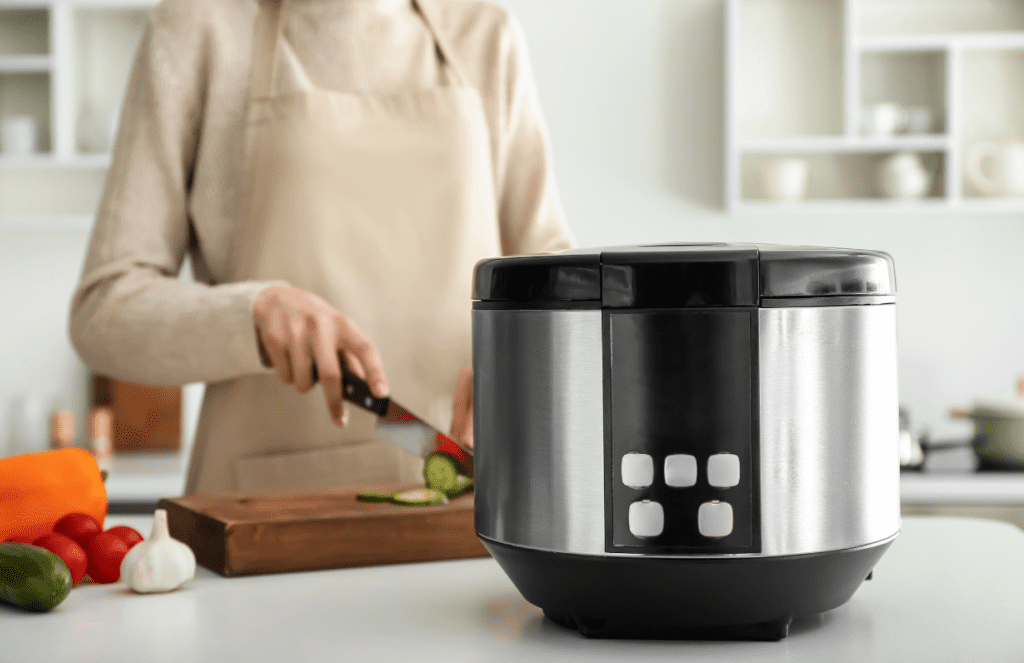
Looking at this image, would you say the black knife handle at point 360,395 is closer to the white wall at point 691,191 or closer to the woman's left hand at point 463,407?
the woman's left hand at point 463,407

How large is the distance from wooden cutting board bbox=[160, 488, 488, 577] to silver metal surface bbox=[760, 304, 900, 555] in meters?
0.32

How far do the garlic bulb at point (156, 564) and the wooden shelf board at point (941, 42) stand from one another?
256 centimetres

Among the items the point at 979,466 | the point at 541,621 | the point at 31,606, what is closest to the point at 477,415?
the point at 541,621

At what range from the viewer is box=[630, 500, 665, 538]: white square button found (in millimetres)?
521

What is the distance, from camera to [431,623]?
0.61 metres

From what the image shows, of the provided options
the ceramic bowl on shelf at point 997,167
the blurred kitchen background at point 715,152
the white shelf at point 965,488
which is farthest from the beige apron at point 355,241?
the ceramic bowl on shelf at point 997,167

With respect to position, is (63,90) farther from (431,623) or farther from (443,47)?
(431,623)

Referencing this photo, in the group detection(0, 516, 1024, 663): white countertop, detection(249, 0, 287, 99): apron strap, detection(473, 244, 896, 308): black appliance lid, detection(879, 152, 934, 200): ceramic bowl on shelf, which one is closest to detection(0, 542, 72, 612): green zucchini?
detection(0, 516, 1024, 663): white countertop

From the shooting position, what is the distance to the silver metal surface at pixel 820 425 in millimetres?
517

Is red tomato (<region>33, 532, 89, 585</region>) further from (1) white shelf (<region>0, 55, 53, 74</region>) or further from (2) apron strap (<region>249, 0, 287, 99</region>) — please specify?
(1) white shelf (<region>0, 55, 53, 74</region>)

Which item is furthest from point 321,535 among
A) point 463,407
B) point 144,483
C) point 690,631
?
point 144,483

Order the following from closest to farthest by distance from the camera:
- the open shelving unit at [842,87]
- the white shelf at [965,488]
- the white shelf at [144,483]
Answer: the white shelf at [965,488] < the white shelf at [144,483] < the open shelving unit at [842,87]

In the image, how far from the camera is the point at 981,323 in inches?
116

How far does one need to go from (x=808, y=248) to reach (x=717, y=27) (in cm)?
264
